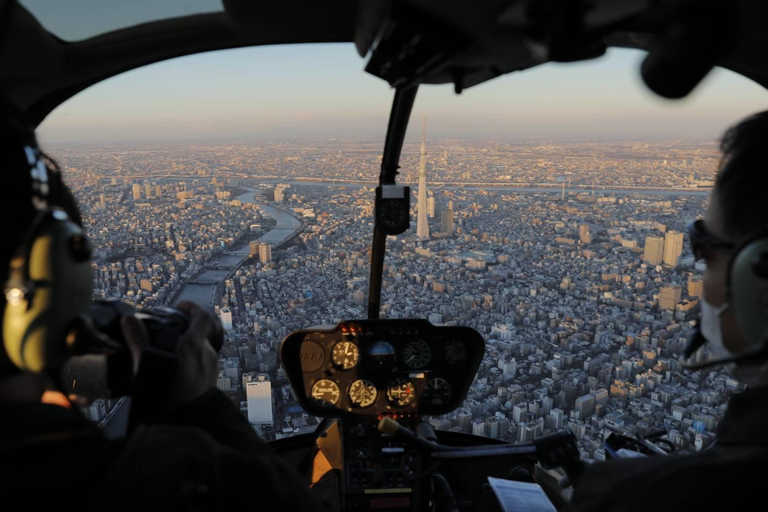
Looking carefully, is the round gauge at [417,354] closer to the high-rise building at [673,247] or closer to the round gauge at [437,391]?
the round gauge at [437,391]

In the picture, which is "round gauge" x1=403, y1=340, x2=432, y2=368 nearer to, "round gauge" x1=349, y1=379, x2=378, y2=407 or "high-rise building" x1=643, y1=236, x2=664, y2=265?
"round gauge" x1=349, y1=379, x2=378, y2=407

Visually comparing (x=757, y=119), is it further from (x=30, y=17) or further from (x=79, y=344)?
(x=30, y=17)

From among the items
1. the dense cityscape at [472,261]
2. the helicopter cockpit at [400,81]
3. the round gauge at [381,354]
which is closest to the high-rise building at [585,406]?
the dense cityscape at [472,261]

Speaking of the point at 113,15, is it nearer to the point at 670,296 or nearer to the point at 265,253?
the point at 265,253

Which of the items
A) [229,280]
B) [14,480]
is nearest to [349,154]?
[229,280]

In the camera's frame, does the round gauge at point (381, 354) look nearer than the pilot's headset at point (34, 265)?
No

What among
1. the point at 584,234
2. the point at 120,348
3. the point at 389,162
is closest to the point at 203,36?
the point at 389,162
